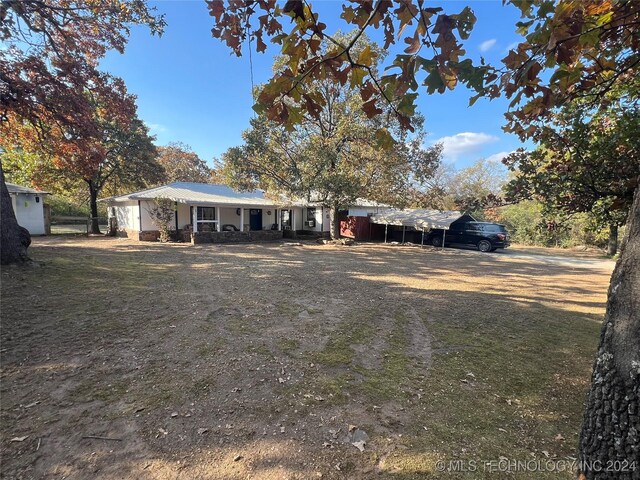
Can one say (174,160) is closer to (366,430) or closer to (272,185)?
(272,185)

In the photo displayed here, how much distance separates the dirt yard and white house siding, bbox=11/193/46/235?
1646 centimetres

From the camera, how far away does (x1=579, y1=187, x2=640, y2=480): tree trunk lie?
157 centimetres

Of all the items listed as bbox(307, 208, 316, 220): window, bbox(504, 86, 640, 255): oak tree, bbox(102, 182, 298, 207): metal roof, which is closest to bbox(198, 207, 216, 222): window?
bbox(102, 182, 298, 207): metal roof

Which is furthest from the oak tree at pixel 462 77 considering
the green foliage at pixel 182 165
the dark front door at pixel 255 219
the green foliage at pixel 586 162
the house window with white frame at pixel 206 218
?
the green foliage at pixel 182 165

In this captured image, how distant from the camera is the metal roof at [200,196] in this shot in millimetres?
17469

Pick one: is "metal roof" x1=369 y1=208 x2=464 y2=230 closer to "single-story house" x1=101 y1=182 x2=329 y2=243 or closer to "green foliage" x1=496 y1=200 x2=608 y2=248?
"green foliage" x1=496 y1=200 x2=608 y2=248

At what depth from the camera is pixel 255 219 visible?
22734 mm

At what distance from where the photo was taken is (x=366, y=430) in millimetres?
2496

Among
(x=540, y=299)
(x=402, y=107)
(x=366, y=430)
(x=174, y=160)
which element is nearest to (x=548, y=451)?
(x=366, y=430)

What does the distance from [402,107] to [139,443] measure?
9.88 ft

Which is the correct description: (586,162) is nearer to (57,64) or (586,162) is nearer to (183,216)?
(57,64)

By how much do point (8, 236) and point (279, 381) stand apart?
7.94 metres

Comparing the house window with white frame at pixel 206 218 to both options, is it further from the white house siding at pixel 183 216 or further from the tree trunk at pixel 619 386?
the tree trunk at pixel 619 386

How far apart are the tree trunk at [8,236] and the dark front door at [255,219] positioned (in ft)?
50.3
